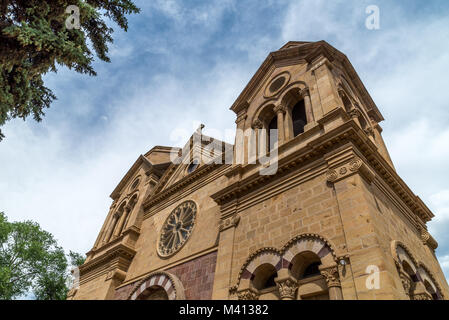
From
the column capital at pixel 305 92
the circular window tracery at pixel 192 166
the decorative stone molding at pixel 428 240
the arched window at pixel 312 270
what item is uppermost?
the circular window tracery at pixel 192 166

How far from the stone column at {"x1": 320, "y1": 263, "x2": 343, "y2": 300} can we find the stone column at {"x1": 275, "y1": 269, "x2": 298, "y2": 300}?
3.14ft

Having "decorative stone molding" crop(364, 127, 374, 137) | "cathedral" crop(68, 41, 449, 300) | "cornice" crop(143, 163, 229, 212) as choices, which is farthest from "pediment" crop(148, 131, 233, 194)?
"decorative stone molding" crop(364, 127, 374, 137)

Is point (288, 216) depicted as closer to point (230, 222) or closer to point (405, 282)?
point (230, 222)

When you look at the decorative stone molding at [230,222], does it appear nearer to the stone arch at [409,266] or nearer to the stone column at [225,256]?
the stone column at [225,256]

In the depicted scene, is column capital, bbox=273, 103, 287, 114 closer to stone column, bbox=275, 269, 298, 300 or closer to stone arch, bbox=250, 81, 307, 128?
stone arch, bbox=250, 81, 307, 128

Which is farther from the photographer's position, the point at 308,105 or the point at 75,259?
the point at 75,259

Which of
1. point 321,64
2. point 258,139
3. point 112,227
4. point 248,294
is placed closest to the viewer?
point 248,294

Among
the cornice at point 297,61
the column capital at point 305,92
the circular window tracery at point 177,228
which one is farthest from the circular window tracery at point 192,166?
the column capital at point 305,92

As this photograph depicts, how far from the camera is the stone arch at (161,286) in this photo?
11.1 m

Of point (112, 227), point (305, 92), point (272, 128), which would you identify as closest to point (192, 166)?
point (272, 128)

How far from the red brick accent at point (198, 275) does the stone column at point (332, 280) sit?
4540mm

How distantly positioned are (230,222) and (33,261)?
25.7 m

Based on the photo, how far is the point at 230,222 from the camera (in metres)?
10.9

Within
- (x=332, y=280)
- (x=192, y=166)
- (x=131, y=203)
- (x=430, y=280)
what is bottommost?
(x=332, y=280)
